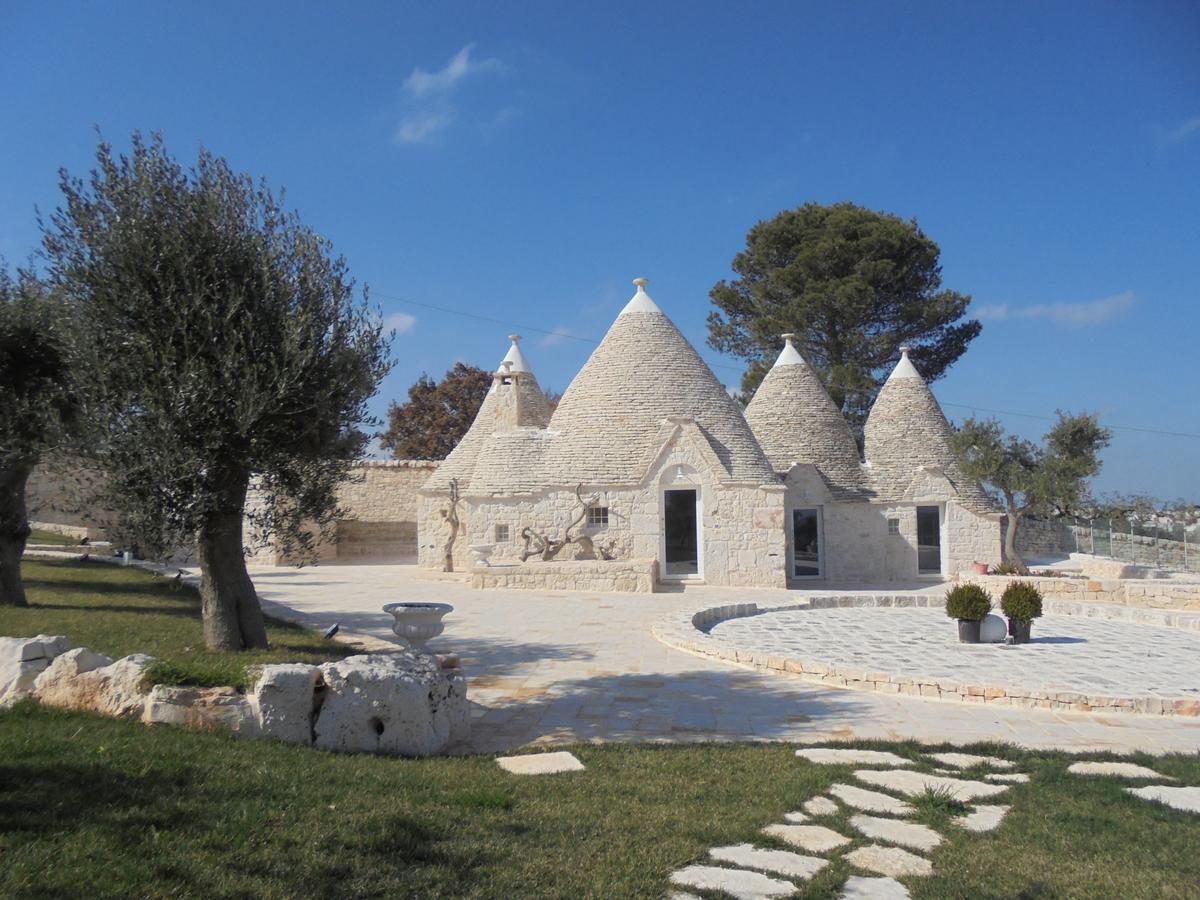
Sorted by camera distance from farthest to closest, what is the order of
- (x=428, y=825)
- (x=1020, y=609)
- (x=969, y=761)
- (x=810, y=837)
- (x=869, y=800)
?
(x=1020, y=609), (x=969, y=761), (x=869, y=800), (x=810, y=837), (x=428, y=825)

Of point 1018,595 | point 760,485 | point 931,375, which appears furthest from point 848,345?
point 1018,595

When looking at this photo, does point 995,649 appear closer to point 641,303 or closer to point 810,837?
point 810,837

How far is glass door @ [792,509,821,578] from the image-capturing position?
22.9 m

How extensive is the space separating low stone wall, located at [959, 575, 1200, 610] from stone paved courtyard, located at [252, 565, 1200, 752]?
9.15 meters

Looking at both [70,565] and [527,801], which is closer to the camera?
[527,801]

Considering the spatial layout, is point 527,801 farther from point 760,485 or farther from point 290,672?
point 760,485

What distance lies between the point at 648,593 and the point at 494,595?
326 cm

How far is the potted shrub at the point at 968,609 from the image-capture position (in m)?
11.0

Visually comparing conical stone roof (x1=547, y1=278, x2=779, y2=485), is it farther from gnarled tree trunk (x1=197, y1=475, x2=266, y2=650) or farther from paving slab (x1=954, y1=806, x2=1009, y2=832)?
paving slab (x1=954, y1=806, x2=1009, y2=832)

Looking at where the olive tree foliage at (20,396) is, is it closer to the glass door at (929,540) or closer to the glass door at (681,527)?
the glass door at (681,527)

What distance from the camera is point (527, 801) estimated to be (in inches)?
185

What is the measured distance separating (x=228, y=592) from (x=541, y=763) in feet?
13.9

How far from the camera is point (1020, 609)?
1115cm

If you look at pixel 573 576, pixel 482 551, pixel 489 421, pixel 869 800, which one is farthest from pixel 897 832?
pixel 489 421
